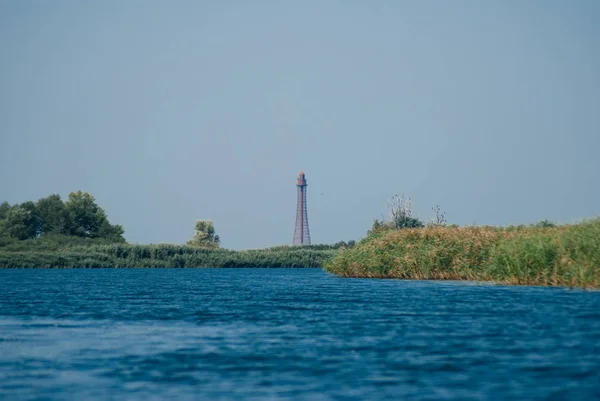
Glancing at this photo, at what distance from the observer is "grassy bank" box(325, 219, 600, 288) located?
32.5m

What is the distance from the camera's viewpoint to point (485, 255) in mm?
42469

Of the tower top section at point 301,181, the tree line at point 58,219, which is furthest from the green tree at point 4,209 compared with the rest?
the tower top section at point 301,181

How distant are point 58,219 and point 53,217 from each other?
745 mm

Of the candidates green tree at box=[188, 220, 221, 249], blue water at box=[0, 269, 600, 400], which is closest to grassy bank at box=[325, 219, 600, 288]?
blue water at box=[0, 269, 600, 400]

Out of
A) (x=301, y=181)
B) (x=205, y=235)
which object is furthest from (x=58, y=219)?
(x=301, y=181)

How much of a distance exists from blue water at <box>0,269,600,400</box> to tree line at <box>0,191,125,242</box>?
81.8m

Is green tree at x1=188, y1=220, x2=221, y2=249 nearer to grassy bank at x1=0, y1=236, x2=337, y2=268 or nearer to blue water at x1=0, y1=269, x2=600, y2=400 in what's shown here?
grassy bank at x1=0, y1=236, x2=337, y2=268

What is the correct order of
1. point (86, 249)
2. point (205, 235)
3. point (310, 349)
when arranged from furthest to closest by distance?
point (205, 235), point (86, 249), point (310, 349)

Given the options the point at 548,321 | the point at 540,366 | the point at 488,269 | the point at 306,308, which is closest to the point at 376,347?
the point at 540,366

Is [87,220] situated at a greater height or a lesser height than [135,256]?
greater

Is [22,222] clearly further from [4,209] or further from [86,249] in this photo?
[86,249]

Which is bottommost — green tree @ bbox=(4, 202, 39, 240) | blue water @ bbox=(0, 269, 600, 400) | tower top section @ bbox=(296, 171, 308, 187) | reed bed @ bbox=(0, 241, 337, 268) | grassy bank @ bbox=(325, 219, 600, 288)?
blue water @ bbox=(0, 269, 600, 400)

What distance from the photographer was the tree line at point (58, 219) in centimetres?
10838

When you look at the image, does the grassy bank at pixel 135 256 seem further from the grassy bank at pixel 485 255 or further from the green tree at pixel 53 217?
the grassy bank at pixel 485 255
